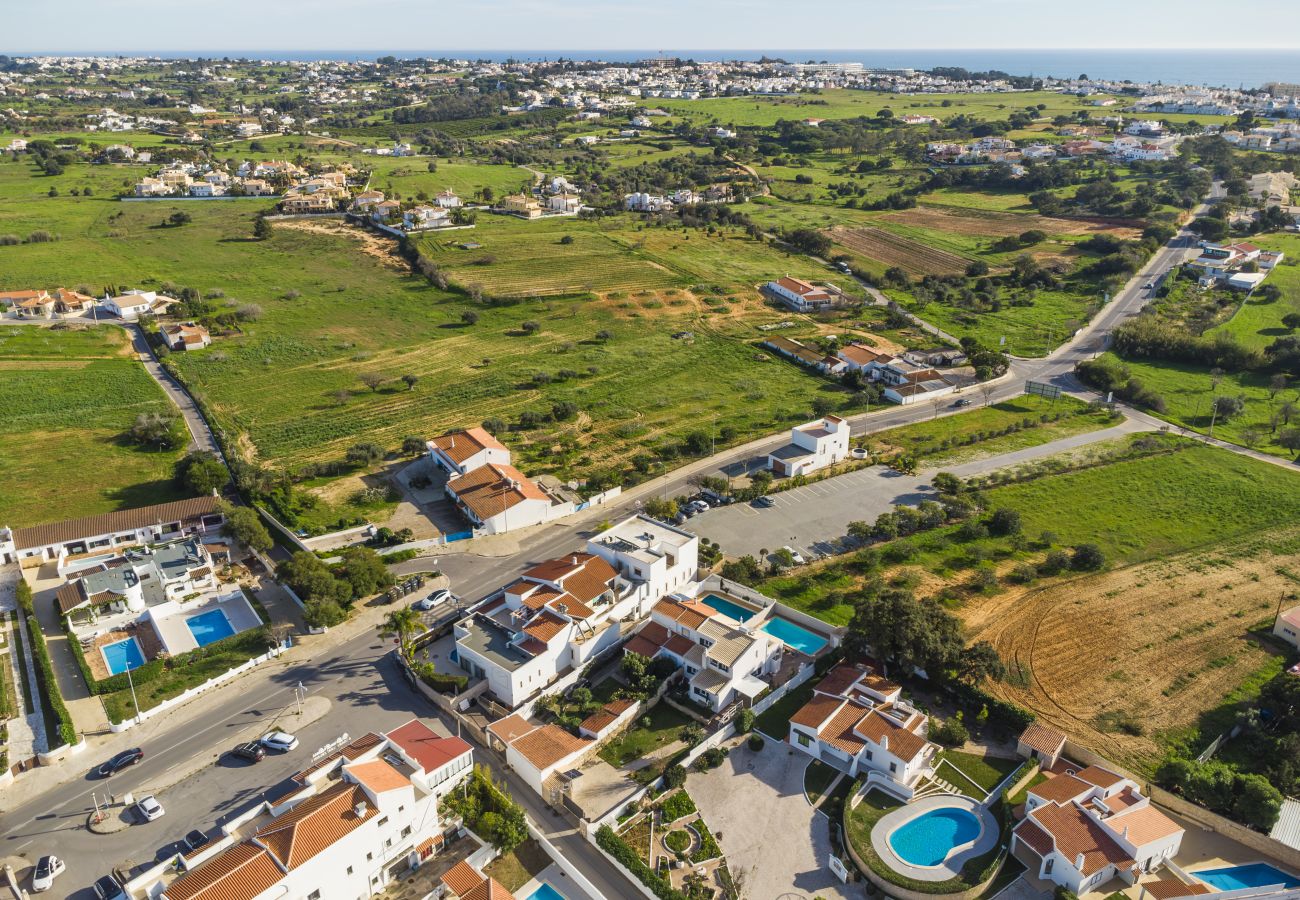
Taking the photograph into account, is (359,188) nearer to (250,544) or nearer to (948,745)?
(250,544)

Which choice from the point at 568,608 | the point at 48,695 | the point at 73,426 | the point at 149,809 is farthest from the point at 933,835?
the point at 73,426

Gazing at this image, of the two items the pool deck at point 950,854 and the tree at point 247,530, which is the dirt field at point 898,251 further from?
the pool deck at point 950,854

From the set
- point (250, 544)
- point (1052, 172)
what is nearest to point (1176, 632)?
point (250, 544)

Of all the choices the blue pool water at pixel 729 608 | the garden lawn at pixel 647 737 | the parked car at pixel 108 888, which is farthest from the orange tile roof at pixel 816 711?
the parked car at pixel 108 888

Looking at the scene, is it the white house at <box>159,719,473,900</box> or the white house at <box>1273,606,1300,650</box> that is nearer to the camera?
the white house at <box>159,719,473,900</box>

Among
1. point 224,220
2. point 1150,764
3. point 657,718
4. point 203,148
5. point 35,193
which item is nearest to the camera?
point 1150,764

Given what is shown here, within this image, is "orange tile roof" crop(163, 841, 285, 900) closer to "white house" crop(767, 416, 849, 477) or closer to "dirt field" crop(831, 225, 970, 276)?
"white house" crop(767, 416, 849, 477)

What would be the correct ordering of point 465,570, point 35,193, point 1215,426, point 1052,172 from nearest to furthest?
point 465,570 → point 1215,426 → point 35,193 → point 1052,172

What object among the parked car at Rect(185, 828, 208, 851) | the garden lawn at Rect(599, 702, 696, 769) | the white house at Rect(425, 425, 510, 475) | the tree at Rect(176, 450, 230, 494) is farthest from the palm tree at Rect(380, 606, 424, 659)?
the tree at Rect(176, 450, 230, 494)
